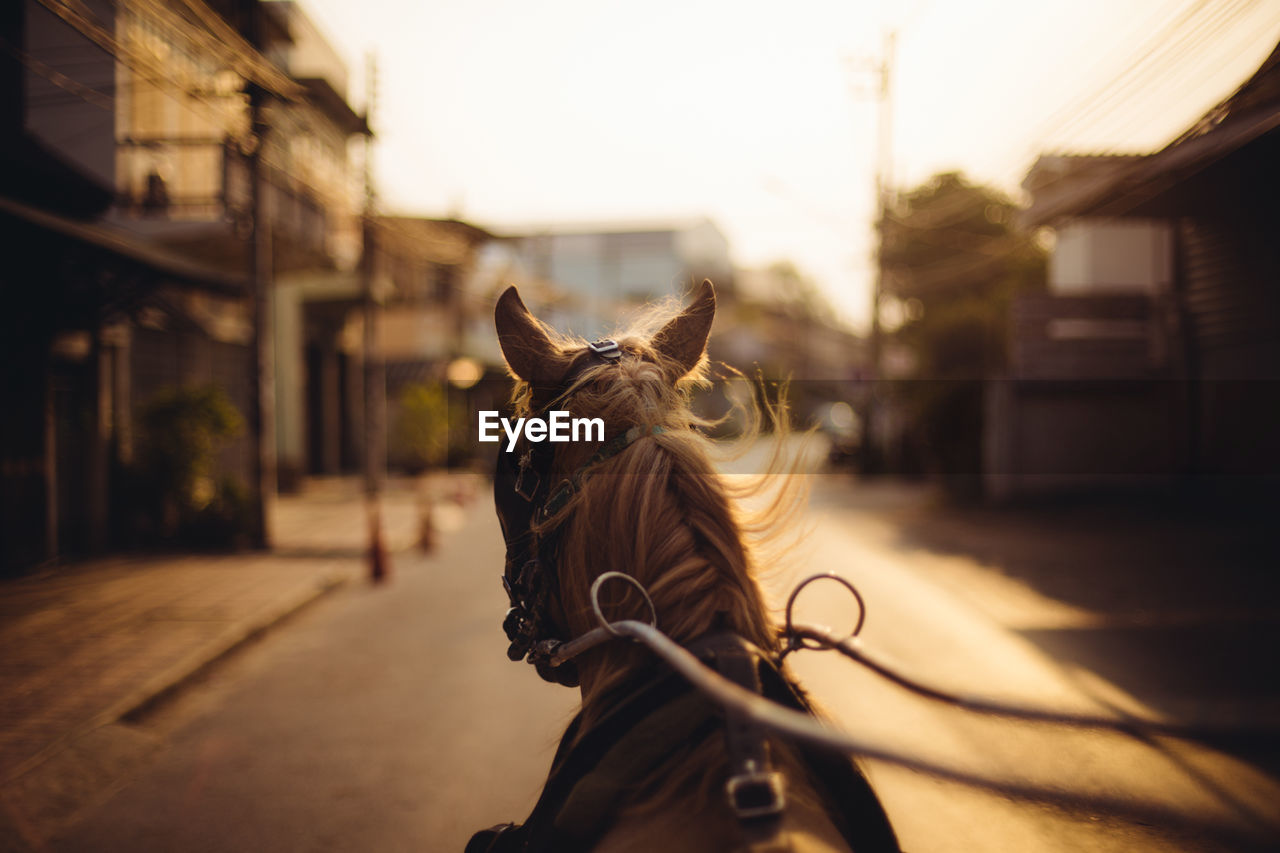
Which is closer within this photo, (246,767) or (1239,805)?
(1239,805)

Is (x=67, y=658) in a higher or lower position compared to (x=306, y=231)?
lower

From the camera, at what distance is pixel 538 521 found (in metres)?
1.50

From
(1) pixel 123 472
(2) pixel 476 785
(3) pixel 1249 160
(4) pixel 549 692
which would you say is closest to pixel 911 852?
(2) pixel 476 785

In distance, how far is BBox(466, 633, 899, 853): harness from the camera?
105cm

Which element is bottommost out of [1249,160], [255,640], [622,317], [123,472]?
[255,640]

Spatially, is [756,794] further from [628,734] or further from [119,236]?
[119,236]

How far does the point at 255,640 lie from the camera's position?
6625 mm

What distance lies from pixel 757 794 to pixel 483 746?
141 inches

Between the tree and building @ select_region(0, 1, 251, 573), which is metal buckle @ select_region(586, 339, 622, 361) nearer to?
building @ select_region(0, 1, 251, 573)

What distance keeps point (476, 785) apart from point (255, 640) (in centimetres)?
376

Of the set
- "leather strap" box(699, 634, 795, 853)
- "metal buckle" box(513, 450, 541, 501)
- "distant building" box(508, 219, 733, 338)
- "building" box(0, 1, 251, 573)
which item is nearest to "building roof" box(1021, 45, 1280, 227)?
"metal buckle" box(513, 450, 541, 501)

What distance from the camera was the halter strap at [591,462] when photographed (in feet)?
4.72

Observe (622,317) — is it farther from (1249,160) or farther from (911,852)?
(1249,160)

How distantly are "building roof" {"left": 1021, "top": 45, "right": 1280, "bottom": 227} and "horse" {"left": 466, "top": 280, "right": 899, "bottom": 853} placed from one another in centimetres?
381
